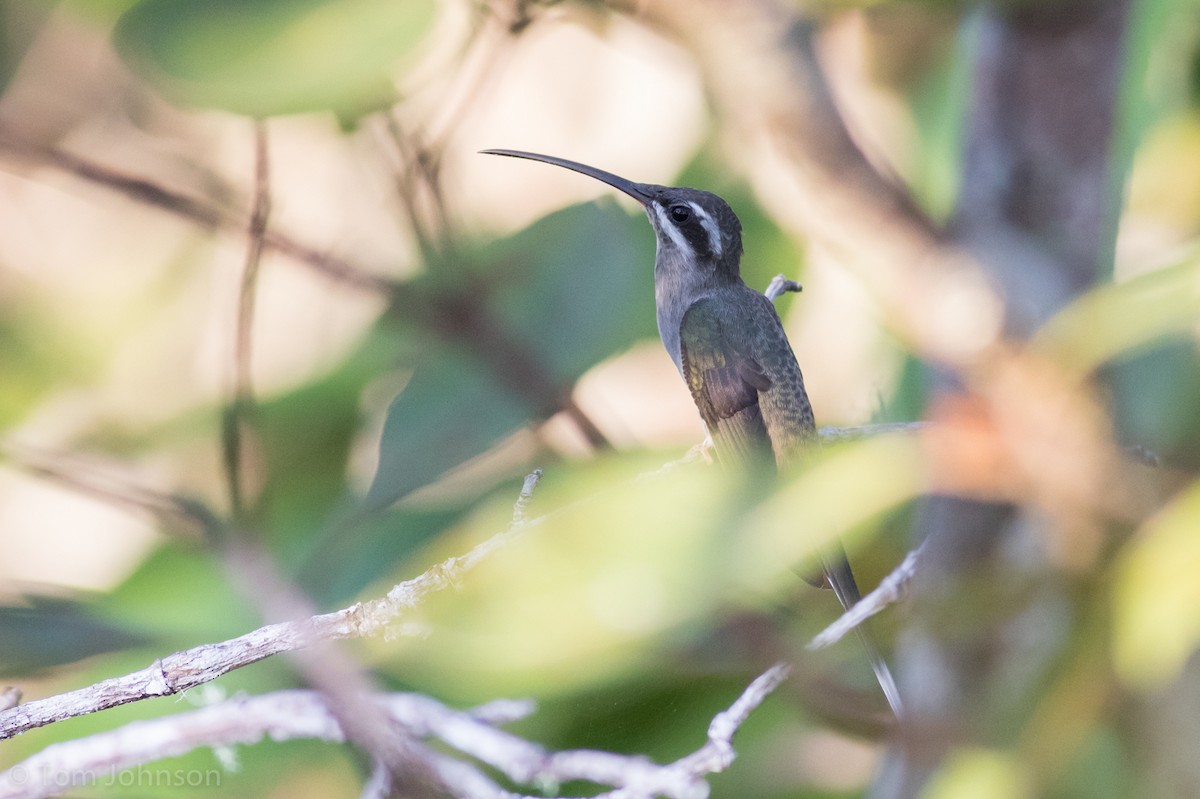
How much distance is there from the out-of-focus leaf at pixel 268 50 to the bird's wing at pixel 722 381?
0.28 m

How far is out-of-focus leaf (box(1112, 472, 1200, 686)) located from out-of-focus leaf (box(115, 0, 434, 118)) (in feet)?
2.07

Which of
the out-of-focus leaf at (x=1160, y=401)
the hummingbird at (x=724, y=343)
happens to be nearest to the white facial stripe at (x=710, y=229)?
the hummingbird at (x=724, y=343)

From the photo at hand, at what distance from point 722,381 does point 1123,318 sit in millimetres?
311

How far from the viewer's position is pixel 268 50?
2.10 feet

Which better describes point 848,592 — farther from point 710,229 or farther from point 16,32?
point 16,32

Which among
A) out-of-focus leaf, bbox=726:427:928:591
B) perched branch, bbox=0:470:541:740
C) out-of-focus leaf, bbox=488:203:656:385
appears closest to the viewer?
perched branch, bbox=0:470:541:740

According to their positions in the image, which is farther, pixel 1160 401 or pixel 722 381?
pixel 1160 401

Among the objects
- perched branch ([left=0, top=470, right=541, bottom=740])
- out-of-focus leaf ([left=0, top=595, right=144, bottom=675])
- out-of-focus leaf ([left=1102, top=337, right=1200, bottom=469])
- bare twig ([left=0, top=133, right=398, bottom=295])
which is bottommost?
out-of-focus leaf ([left=1102, top=337, right=1200, bottom=469])

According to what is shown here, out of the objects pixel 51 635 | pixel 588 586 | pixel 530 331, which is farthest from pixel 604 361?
pixel 51 635

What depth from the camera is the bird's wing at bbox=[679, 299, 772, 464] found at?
0.62m

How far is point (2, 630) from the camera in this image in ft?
2.00

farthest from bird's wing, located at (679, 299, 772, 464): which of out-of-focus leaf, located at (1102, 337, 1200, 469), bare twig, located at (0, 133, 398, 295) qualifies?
out-of-focus leaf, located at (1102, 337, 1200, 469)

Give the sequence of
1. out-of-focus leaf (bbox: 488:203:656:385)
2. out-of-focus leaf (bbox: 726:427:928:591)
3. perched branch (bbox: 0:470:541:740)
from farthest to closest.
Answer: out-of-focus leaf (bbox: 488:203:656:385), out-of-focus leaf (bbox: 726:427:928:591), perched branch (bbox: 0:470:541:740)

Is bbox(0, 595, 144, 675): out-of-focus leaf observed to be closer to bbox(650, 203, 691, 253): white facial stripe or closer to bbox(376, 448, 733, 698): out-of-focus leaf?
bbox(376, 448, 733, 698): out-of-focus leaf
